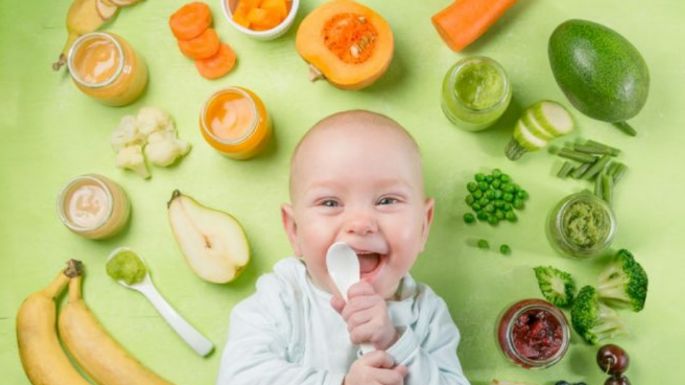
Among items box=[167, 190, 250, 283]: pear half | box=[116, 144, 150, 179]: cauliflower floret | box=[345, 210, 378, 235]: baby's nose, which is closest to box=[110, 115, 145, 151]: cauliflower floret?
box=[116, 144, 150, 179]: cauliflower floret

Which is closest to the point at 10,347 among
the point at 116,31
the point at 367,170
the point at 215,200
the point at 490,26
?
the point at 215,200

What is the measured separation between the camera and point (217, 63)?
1.72 m

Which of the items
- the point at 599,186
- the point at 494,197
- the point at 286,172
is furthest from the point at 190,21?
the point at 599,186

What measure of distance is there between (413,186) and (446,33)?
0.53 m

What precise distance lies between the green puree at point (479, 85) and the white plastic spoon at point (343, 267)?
0.55 meters

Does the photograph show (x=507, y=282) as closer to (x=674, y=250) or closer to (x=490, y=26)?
(x=674, y=250)

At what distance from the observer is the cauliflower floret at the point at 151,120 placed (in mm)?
1673

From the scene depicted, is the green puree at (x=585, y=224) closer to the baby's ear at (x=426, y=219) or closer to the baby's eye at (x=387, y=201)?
the baby's ear at (x=426, y=219)

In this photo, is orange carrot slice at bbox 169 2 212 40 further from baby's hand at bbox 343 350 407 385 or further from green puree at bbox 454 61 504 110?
baby's hand at bbox 343 350 407 385

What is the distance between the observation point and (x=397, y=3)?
1757 millimetres

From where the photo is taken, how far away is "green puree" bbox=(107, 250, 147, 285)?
164 centimetres

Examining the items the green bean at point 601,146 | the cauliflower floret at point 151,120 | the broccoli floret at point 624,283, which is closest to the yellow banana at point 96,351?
the cauliflower floret at point 151,120

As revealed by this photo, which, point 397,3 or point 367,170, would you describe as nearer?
point 367,170

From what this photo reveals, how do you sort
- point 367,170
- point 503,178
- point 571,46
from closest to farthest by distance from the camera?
point 367,170 < point 571,46 < point 503,178
